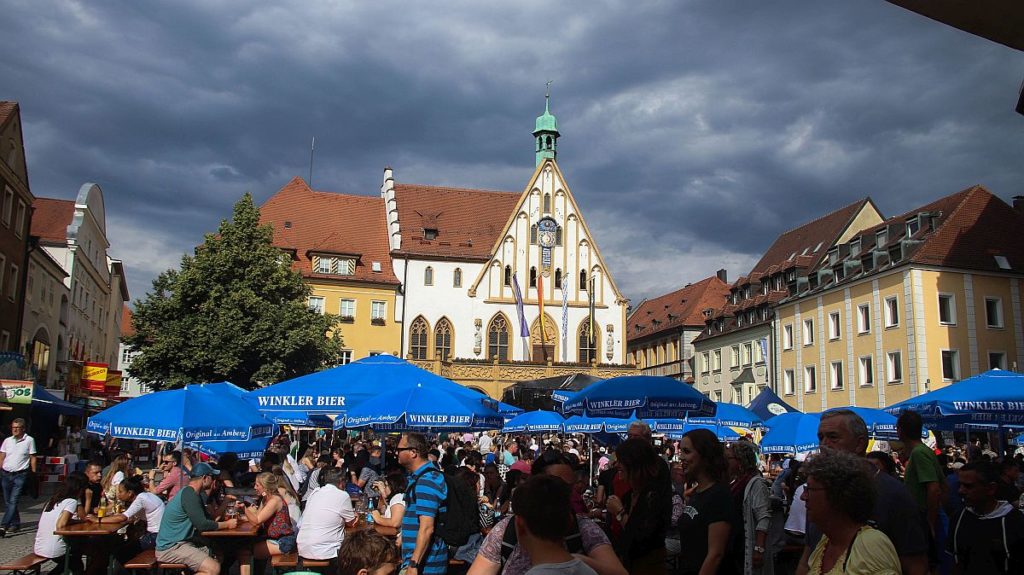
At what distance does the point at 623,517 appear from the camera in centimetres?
604

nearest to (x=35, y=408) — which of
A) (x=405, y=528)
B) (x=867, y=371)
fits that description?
(x=405, y=528)

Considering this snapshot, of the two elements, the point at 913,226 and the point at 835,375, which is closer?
the point at 913,226

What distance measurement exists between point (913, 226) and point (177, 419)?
38.7m

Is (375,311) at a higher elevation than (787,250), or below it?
below

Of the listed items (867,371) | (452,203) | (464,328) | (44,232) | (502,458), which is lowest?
(502,458)

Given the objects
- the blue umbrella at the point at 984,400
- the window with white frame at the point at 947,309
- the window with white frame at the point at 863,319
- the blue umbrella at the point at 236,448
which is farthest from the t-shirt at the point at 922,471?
the window with white frame at the point at 863,319

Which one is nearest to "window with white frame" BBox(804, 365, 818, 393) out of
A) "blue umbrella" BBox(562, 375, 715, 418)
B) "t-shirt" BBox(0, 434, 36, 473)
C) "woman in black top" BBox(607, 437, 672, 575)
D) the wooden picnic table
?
"blue umbrella" BBox(562, 375, 715, 418)

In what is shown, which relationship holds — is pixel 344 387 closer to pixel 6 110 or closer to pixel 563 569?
pixel 563 569

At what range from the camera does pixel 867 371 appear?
134 ft

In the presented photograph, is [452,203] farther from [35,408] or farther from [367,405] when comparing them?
[367,405]

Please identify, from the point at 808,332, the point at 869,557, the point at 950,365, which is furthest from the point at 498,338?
the point at 869,557

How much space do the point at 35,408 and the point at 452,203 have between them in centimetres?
3243

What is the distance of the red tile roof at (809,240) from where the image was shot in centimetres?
4909

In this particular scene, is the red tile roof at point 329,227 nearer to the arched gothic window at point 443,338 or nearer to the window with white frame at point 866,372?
the arched gothic window at point 443,338
